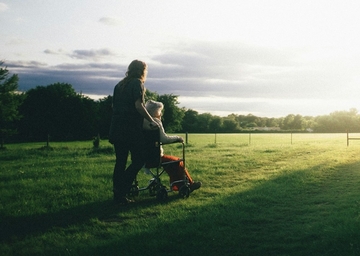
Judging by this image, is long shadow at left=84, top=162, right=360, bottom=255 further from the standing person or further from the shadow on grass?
the standing person

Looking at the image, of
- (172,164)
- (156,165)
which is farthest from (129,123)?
(172,164)

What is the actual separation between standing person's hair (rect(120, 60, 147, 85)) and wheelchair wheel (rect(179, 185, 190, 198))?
2.25 metres

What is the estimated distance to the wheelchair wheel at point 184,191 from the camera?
24.6 feet

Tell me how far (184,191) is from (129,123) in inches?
73.4

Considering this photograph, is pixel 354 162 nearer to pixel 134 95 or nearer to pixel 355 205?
pixel 355 205

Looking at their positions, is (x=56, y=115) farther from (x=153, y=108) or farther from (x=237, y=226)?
(x=237, y=226)

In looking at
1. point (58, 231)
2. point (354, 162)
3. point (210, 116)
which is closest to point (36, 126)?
point (210, 116)

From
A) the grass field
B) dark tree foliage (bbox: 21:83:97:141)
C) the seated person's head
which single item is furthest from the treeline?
the seated person's head

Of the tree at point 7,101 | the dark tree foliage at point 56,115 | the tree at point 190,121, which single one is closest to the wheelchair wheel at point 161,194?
the tree at point 7,101

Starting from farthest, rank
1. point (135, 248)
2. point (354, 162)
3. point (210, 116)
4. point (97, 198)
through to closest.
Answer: point (210, 116)
point (354, 162)
point (97, 198)
point (135, 248)

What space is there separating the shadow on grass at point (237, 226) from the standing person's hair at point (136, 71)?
2.29 meters

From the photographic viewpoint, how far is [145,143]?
23.0ft

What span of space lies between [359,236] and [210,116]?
88.7 m

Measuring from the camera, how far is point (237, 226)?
5.42 metres
